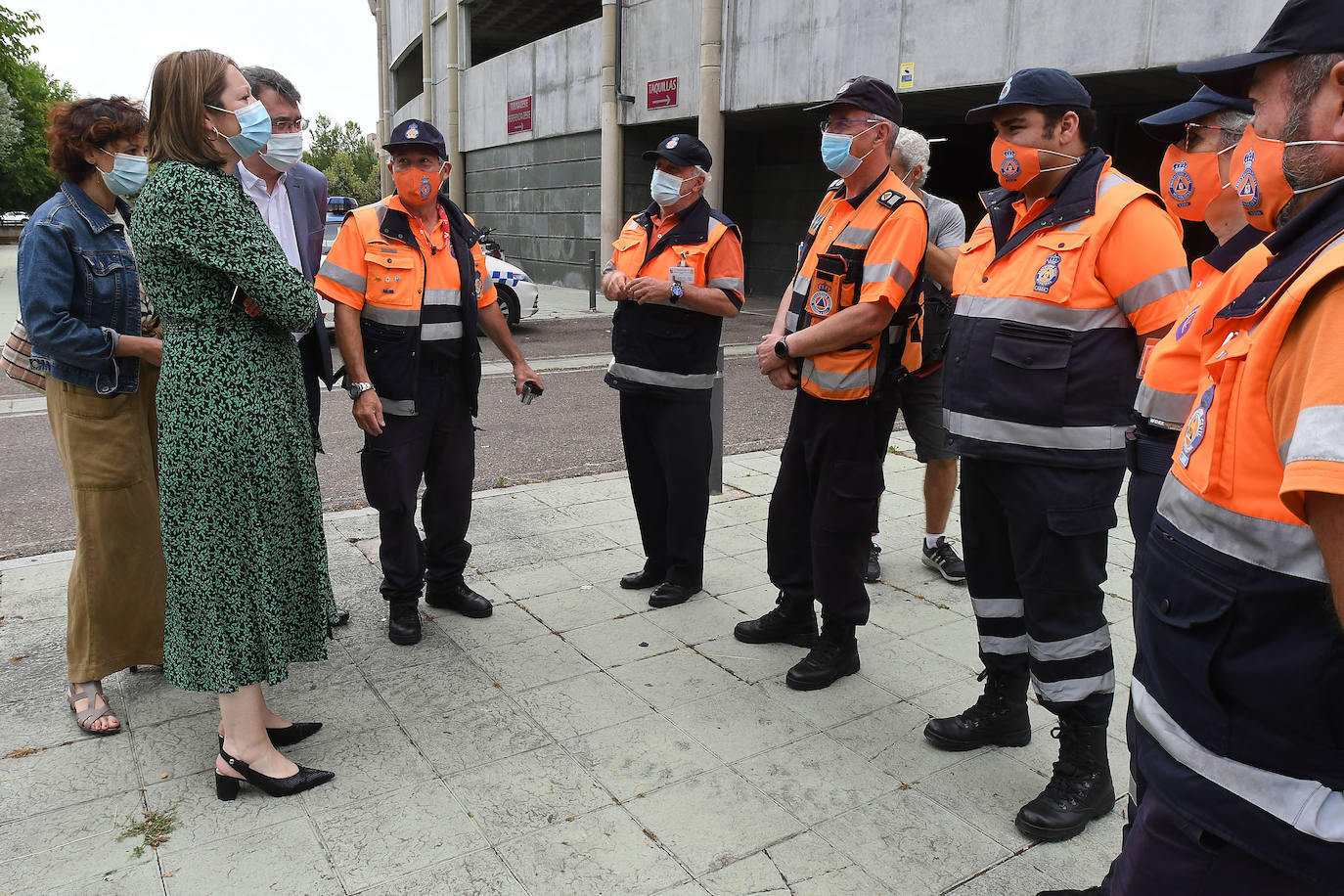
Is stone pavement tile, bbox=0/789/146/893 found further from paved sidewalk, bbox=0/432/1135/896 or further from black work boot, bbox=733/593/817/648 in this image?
black work boot, bbox=733/593/817/648

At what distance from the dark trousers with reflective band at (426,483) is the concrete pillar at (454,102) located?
2250 cm

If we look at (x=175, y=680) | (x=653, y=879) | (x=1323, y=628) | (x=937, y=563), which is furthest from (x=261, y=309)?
(x=937, y=563)

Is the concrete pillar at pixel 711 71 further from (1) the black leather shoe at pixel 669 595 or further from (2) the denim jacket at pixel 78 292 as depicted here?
(2) the denim jacket at pixel 78 292

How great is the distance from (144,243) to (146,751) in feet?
5.37

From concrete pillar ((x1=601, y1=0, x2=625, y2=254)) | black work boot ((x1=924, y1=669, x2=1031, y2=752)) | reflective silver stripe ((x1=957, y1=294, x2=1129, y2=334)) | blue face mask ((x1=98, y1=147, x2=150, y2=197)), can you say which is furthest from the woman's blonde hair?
concrete pillar ((x1=601, y1=0, x2=625, y2=254))

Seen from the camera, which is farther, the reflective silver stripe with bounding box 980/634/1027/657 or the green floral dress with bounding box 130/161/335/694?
the reflective silver stripe with bounding box 980/634/1027/657

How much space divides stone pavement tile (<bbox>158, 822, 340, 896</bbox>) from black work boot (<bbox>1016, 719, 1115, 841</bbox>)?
1915 mm

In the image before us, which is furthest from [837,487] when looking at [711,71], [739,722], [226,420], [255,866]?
[711,71]

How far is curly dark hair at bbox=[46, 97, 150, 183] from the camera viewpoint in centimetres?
320

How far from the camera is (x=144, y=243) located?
2693mm

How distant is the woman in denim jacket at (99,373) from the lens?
10.3 ft

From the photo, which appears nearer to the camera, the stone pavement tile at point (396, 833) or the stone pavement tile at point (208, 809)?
the stone pavement tile at point (396, 833)

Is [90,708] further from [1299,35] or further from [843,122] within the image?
[1299,35]

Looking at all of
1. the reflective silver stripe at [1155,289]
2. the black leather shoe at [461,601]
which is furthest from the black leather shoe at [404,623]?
the reflective silver stripe at [1155,289]
